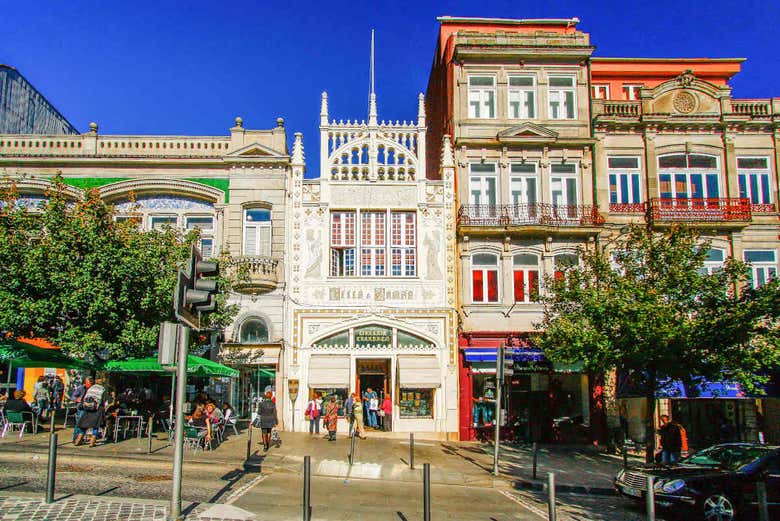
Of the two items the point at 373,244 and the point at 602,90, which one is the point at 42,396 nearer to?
the point at 373,244

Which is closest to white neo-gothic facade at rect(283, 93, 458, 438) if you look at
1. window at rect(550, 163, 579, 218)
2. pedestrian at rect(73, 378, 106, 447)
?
window at rect(550, 163, 579, 218)

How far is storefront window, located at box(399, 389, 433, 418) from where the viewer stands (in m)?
24.6

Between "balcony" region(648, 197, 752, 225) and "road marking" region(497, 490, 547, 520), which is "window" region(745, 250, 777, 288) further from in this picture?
"road marking" region(497, 490, 547, 520)

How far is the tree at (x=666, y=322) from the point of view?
18391 millimetres

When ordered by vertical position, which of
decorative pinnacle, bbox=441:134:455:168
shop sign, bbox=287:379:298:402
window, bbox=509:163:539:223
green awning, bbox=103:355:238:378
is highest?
decorative pinnacle, bbox=441:134:455:168

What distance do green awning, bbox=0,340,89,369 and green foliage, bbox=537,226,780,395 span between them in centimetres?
1407

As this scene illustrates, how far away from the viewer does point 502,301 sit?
25562 millimetres

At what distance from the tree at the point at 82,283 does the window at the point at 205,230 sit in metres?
5.15

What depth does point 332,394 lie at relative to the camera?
24.7m

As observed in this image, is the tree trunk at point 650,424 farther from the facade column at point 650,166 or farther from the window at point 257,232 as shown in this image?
the window at point 257,232

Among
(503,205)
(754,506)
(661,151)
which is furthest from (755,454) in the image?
(661,151)

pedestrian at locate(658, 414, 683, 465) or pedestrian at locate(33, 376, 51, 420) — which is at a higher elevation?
pedestrian at locate(33, 376, 51, 420)

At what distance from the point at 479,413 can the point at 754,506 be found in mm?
12650

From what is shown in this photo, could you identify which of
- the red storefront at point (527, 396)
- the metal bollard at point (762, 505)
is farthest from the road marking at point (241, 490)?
the red storefront at point (527, 396)
